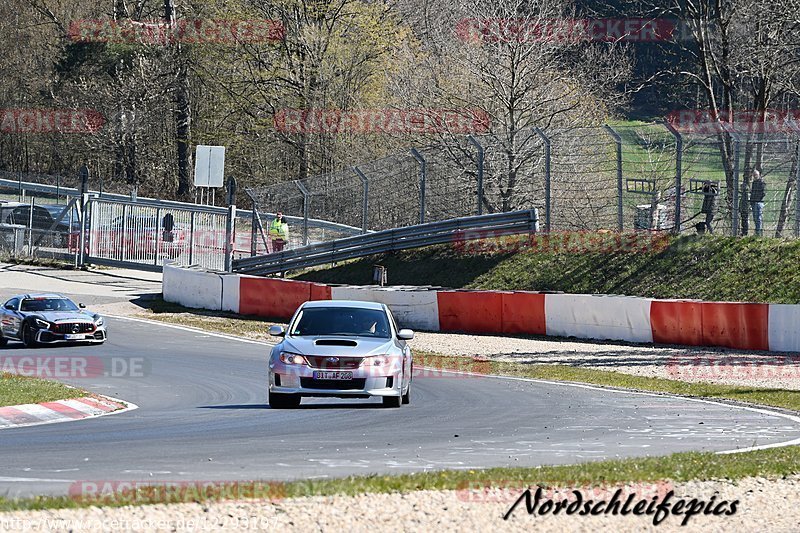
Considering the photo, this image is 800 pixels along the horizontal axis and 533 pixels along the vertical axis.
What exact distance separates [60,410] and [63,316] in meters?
8.87

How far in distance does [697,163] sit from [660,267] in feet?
8.29

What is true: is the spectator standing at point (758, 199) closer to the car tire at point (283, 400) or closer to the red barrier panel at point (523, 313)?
the red barrier panel at point (523, 313)

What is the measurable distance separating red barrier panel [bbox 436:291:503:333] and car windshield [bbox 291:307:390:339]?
1114 centimetres

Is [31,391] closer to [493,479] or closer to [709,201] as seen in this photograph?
[493,479]

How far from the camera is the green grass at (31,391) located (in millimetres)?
15227

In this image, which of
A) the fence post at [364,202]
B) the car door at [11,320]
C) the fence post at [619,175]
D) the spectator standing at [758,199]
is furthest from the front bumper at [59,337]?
the spectator standing at [758,199]

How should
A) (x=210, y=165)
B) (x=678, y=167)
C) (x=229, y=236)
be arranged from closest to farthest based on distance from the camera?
(x=678, y=167)
(x=229, y=236)
(x=210, y=165)

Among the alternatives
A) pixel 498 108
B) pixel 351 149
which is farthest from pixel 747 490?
pixel 351 149

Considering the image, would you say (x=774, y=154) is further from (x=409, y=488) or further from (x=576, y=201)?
(x=409, y=488)

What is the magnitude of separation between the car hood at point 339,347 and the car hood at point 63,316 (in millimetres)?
9977

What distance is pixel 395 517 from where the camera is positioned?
8.07 metres

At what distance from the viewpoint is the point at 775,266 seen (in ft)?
86.8

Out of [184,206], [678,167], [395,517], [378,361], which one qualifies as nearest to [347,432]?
[378,361]

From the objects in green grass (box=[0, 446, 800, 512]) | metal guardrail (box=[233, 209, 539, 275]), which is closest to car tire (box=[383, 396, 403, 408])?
green grass (box=[0, 446, 800, 512])
